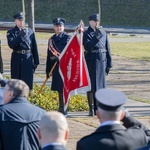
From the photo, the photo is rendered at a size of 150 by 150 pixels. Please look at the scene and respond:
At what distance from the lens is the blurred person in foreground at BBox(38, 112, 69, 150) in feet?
15.9

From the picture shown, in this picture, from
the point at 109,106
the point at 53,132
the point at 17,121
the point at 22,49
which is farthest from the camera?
the point at 22,49

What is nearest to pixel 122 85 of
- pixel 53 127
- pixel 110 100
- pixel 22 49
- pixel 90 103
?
pixel 90 103

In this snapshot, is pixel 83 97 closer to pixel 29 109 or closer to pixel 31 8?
pixel 31 8

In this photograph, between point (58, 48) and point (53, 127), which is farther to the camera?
point (58, 48)

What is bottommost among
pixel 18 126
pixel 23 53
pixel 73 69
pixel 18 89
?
pixel 73 69

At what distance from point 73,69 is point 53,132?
828 cm

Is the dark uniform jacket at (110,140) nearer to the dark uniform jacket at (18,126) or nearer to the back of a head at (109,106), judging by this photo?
the back of a head at (109,106)

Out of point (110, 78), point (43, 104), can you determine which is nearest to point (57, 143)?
point (43, 104)

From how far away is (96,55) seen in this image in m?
13.6

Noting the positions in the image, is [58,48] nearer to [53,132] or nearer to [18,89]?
[18,89]

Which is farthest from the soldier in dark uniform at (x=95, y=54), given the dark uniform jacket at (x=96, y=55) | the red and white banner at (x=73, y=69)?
the red and white banner at (x=73, y=69)

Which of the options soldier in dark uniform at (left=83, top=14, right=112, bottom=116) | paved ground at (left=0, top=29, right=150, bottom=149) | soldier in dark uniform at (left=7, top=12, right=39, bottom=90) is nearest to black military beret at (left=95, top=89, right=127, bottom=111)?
paved ground at (left=0, top=29, right=150, bottom=149)

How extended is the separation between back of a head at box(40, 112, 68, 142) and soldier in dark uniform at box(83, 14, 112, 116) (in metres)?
8.38

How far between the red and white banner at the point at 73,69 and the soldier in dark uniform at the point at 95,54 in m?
0.37
